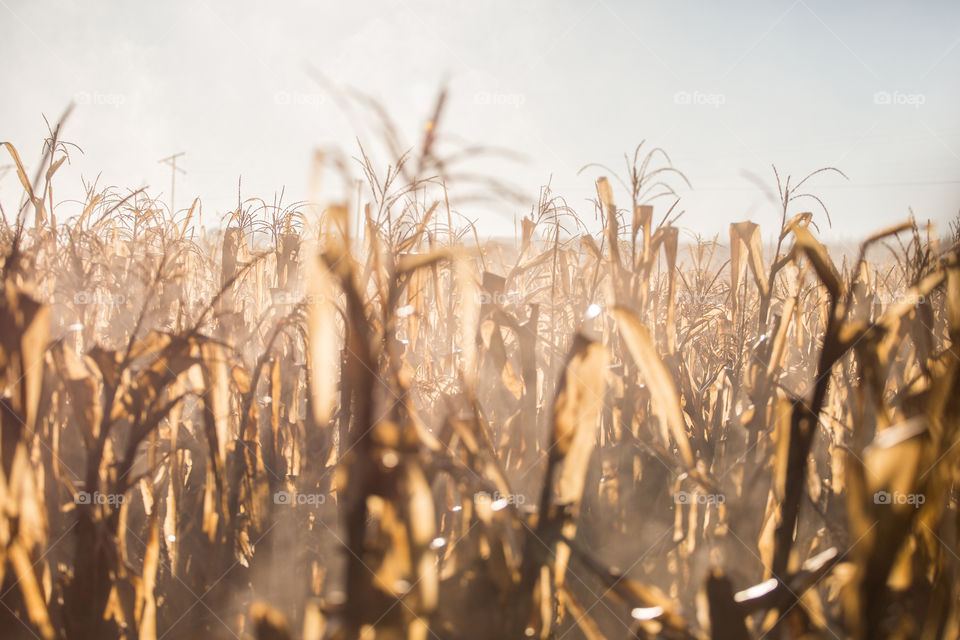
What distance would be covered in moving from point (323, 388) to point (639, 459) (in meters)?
0.83

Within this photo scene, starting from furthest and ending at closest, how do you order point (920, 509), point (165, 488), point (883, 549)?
point (165, 488) → point (920, 509) → point (883, 549)

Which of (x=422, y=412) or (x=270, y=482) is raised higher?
(x=422, y=412)

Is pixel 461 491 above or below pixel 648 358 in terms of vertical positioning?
below

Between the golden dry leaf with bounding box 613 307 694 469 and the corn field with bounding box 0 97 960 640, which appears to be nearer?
the corn field with bounding box 0 97 960 640

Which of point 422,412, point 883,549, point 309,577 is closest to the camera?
point 883,549

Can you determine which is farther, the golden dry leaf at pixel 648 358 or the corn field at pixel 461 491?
the golden dry leaf at pixel 648 358

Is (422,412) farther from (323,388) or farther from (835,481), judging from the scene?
(835,481)

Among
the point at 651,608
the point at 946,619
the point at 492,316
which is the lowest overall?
the point at 946,619

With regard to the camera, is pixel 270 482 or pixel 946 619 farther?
pixel 270 482

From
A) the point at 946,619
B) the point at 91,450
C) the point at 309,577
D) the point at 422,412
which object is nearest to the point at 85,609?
the point at 91,450

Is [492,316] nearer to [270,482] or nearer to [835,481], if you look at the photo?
[270,482]

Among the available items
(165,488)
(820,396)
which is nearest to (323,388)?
(820,396)

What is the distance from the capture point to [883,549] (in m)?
0.59

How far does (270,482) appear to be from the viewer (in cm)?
112
